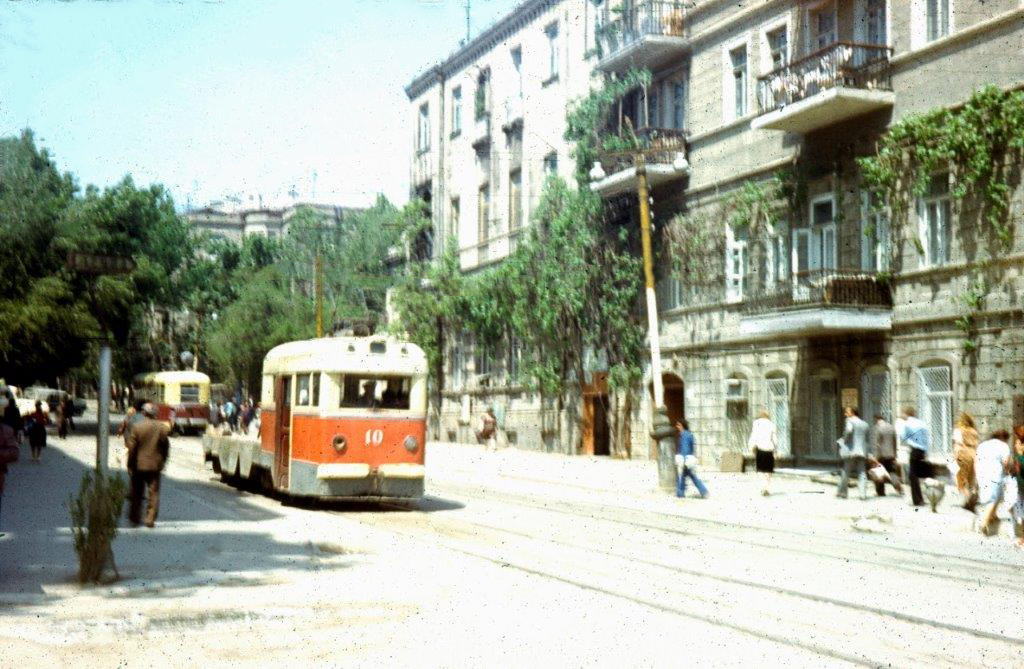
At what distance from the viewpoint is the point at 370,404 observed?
68.3ft

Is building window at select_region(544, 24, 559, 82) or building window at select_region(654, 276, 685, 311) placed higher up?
building window at select_region(544, 24, 559, 82)

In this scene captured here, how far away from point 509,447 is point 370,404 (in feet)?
81.8

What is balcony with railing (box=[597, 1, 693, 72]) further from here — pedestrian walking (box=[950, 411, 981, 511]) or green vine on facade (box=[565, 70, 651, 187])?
pedestrian walking (box=[950, 411, 981, 511])

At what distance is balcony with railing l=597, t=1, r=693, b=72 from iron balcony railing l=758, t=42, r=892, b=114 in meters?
6.21

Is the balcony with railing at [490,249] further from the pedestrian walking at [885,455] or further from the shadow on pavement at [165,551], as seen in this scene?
the shadow on pavement at [165,551]

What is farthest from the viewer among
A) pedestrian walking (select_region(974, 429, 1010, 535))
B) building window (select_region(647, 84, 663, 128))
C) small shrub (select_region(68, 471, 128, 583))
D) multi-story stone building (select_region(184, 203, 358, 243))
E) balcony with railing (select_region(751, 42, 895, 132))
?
multi-story stone building (select_region(184, 203, 358, 243))

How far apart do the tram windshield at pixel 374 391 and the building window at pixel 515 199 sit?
81.7 ft

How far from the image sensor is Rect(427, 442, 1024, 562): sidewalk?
19.2 m

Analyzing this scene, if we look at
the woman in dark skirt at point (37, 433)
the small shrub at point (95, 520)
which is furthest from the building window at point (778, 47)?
the small shrub at point (95, 520)

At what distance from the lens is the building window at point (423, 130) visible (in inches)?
2174

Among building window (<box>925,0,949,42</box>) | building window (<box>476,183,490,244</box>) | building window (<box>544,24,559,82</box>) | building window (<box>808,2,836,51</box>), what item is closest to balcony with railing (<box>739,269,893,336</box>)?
building window (<box>925,0,949,42</box>)

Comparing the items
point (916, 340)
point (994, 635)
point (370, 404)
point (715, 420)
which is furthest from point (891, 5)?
point (994, 635)

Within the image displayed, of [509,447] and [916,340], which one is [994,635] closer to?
[916,340]

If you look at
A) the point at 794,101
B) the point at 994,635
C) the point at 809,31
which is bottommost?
the point at 994,635
